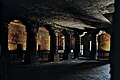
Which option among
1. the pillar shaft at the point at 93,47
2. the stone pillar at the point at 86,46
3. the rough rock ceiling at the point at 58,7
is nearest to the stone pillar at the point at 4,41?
the rough rock ceiling at the point at 58,7

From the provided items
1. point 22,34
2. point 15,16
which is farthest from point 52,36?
point 15,16

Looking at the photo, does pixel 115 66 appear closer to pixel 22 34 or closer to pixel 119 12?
pixel 119 12

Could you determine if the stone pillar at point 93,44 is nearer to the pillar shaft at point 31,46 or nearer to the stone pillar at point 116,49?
the pillar shaft at point 31,46

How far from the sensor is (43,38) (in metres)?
20.8

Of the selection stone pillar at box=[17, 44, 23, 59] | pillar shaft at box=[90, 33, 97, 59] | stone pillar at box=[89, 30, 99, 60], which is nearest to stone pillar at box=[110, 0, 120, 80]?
stone pillar at box=[17, 44, 23, 59]

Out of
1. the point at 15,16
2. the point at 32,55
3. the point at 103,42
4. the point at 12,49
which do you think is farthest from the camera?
the point at 103,42

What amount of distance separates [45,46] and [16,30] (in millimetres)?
4930

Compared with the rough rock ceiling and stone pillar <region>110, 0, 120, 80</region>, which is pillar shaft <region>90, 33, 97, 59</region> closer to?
the rough rock ceiling

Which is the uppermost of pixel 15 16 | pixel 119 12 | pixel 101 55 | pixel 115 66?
pixel 15 16

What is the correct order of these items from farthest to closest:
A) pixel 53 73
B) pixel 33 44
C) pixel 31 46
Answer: pixel 33 44 → pixel 31 46 → pixel 53 73

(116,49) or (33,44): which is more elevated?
(116,49)

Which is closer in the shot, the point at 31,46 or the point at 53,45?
the point at 31,46

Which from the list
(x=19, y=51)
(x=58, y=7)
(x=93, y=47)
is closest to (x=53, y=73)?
(x=58, y=7)

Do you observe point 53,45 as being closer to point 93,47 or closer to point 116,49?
point 93,47
